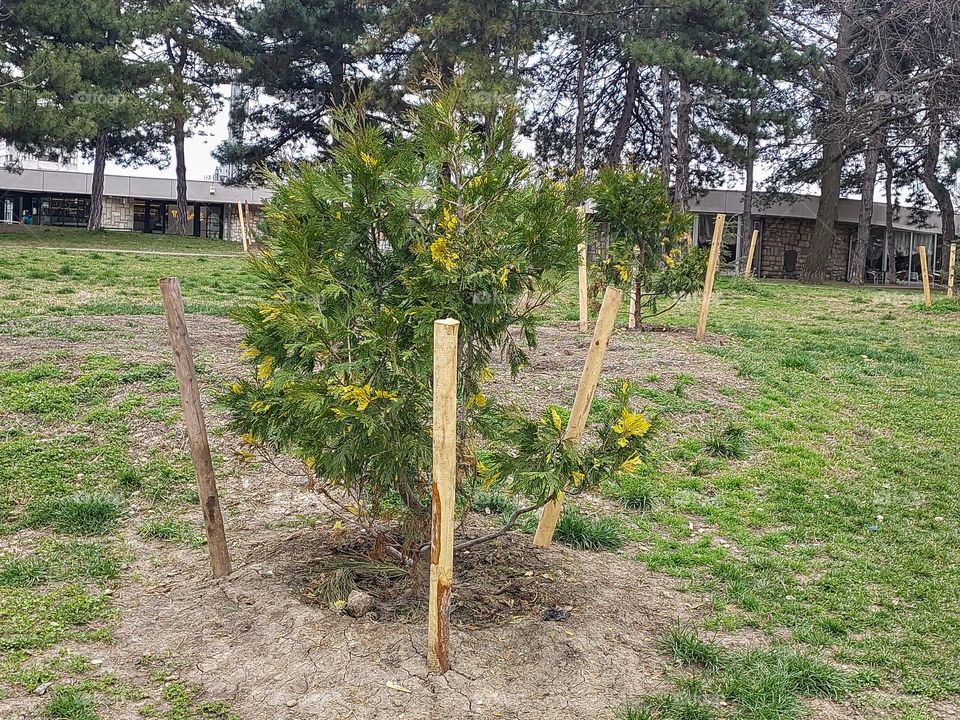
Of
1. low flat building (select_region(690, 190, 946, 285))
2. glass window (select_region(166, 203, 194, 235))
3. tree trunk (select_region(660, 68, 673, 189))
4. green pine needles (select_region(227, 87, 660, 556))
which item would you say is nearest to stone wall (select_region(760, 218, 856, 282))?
low flat building (select_region(690, 190, 946, 285))

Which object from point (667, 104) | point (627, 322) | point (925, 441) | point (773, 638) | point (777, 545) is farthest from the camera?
point (667, 104)

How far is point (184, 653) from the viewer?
3824 mm

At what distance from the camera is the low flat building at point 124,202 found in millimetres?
39469

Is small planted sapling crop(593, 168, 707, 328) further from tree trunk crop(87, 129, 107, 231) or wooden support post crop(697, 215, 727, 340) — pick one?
tree trunk crop(87, 129, 107, 231)

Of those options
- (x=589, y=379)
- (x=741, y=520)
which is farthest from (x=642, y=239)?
(x=589, y=379)

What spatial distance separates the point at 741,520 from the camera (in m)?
5.77

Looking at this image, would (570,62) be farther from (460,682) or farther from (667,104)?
(460,682)

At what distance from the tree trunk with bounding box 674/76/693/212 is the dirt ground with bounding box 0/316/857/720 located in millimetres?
22834

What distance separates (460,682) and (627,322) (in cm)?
928

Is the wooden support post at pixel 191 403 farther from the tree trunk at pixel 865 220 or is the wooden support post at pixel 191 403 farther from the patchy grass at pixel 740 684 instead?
the tree trunk at pixel 865 220

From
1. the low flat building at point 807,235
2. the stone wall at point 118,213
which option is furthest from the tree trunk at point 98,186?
the low flat building at point 807,235

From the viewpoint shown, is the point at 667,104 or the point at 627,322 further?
the point at 667,104

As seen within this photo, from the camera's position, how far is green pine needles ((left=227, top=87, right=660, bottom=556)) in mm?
3736

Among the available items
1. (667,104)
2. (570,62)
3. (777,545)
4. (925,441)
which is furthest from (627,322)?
(570,62)
